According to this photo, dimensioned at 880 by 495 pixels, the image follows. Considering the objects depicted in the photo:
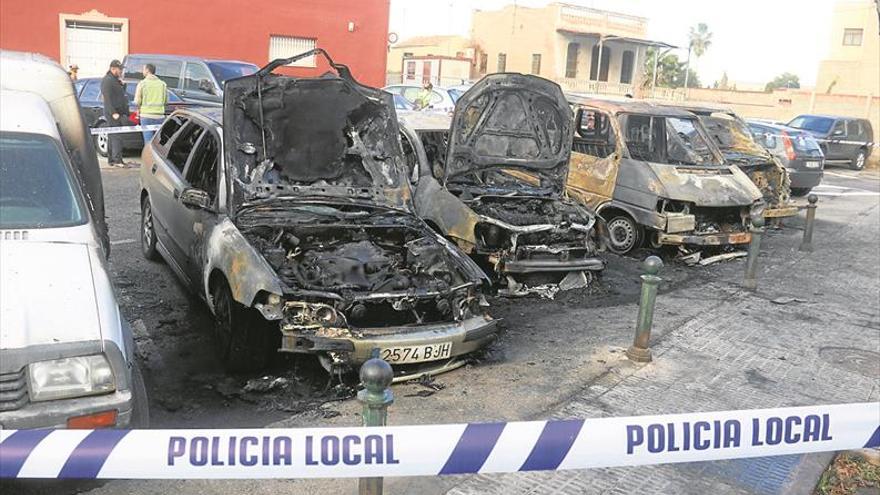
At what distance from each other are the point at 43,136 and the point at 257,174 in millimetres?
1657

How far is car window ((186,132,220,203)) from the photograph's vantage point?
580 cm

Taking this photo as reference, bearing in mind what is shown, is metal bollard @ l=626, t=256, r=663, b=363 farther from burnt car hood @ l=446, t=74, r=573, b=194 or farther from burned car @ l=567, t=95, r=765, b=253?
burned car @ l=567, t=95, r=765, b=253

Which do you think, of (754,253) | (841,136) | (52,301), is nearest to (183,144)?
(52,301)

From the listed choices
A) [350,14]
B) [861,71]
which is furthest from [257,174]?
[861,71]

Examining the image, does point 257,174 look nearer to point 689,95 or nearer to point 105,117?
point 105,117

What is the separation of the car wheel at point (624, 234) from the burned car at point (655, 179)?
0.01m

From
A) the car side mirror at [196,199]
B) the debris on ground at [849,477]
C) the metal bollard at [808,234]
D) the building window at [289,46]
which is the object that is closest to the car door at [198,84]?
the building window at [289,46]

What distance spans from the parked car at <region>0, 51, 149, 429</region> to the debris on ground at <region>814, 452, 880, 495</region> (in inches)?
149

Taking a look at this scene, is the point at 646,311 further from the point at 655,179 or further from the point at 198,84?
the point at 198,84

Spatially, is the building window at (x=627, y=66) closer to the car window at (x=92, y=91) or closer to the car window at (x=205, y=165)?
the car window at (x=92, y=91)

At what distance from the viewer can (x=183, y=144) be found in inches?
261

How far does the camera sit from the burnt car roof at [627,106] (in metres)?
9.80

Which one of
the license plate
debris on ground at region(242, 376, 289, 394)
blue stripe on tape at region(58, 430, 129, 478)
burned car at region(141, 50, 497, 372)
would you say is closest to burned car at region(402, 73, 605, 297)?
burned car at region(141, 50, 497, 372)

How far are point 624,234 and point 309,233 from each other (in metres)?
5.31
